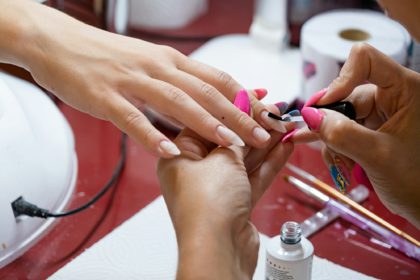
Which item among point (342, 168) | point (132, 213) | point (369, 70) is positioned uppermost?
point (369, 70)

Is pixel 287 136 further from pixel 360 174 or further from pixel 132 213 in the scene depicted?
pixel 132 213

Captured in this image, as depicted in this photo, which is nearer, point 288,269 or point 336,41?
point 288,269

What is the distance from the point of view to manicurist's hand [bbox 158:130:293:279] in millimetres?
572

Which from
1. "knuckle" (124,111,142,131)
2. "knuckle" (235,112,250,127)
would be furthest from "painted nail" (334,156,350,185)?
"knuckle" (124,111,142,131)

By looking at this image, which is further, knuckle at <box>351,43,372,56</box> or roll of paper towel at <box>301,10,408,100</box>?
roll of paper towel at <box>301,10,408,100</box>

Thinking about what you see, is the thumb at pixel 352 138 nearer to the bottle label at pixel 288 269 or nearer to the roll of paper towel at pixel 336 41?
the bottle label at pixel 288 269

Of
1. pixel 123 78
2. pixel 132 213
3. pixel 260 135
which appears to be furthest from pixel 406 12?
pixel 132 213

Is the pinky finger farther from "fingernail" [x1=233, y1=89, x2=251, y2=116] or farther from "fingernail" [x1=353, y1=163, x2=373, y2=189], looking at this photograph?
"fingernail" [x1=353, y1=163, x2=373, y2=189]

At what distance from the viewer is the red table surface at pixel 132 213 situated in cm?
79

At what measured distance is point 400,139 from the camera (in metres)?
0.65

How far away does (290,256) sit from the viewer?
0.68m

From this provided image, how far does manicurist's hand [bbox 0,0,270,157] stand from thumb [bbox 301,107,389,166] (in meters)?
0.07

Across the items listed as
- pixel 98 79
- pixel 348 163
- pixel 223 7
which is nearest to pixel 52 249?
pixel 98 79

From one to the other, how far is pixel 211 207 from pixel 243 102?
16 centimetres
